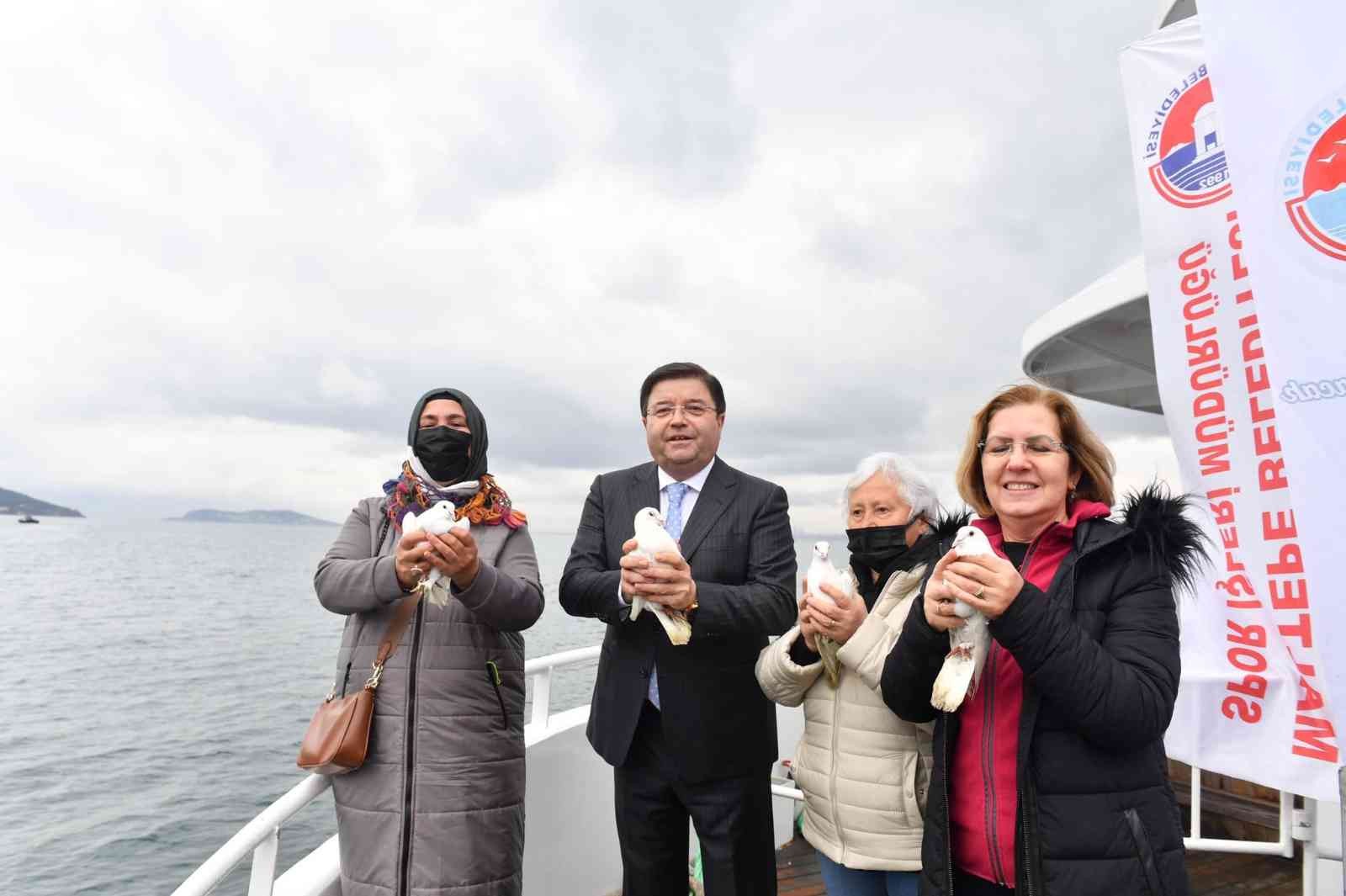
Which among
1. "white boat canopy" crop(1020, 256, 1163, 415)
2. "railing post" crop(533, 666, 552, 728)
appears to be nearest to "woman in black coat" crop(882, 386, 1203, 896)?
"railing post" crop(533, 666, 552, 728)

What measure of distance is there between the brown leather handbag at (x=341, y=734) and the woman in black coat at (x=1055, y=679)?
1.59 metres

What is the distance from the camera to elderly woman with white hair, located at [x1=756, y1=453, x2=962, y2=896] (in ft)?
7.08

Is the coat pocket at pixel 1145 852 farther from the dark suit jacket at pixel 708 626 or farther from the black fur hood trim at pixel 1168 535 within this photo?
the dark suit jacket at pixel 708 626

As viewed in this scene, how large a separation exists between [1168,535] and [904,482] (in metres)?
0.83

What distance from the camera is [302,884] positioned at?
7.98 feet

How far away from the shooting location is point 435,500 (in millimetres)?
2674

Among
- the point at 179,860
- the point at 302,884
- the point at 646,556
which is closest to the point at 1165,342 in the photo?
the point at 646,556

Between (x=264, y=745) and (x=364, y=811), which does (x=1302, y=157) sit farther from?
(x=264, y=745)

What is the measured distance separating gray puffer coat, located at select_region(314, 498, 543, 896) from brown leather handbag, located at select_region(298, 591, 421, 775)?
0.20ft

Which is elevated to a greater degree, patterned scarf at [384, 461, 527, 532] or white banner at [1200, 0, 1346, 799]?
white banner at [1200, 0, 1346, 799]

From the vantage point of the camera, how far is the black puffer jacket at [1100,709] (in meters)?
1.59

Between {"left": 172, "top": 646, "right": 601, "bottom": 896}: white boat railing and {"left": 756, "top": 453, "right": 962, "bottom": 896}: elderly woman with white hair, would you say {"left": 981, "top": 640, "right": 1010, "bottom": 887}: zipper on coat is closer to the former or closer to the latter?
{"left": 756, "top": 453, "right": 962, "bottom": 896}: elderly woman with white hair

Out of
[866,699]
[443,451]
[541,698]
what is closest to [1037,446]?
[866,699]

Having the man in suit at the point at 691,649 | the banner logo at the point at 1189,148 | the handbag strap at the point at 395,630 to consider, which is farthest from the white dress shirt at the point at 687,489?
the banner logo at the point at 1189,148
